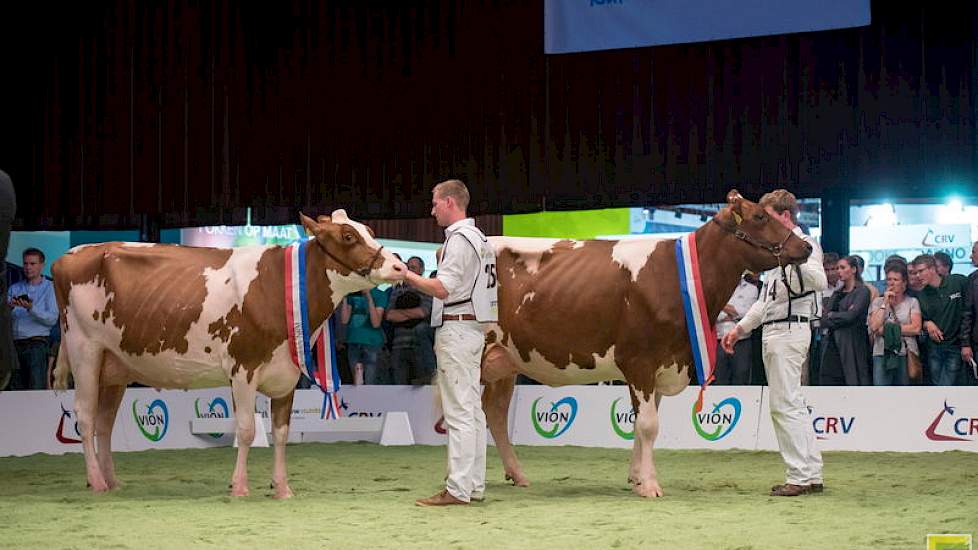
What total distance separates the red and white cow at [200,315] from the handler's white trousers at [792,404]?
2.55 meters

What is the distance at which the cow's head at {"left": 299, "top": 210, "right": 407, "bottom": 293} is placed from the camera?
28.2ft

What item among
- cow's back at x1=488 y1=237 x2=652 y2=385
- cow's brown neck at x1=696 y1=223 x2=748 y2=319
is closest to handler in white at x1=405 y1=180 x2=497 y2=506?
cow's back at x1=488 y1=237 x2=652 y2=385

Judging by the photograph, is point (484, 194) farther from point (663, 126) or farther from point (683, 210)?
point (683, 210)

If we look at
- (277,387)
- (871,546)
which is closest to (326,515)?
(277,387)

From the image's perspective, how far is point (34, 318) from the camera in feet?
46.0

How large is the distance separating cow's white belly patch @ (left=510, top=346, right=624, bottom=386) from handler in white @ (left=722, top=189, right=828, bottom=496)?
113 centimetres

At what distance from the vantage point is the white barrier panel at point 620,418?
41.4 feet

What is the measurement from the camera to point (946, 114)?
13.9 metres

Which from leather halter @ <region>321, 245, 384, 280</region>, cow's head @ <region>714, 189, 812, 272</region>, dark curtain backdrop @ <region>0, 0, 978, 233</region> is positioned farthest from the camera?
dark curtain backdrop @ <region>0, 0, 978, 233</region>

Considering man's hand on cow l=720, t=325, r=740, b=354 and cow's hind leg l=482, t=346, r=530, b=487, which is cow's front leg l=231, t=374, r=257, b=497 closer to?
cow's hind leg l=482, t=346, r=530, b=487

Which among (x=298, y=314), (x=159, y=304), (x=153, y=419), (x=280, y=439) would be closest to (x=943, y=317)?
(x=298, y=314)

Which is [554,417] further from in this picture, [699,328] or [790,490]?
[790,490]

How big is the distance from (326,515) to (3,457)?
231 inches

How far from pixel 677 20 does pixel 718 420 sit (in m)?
4.71
